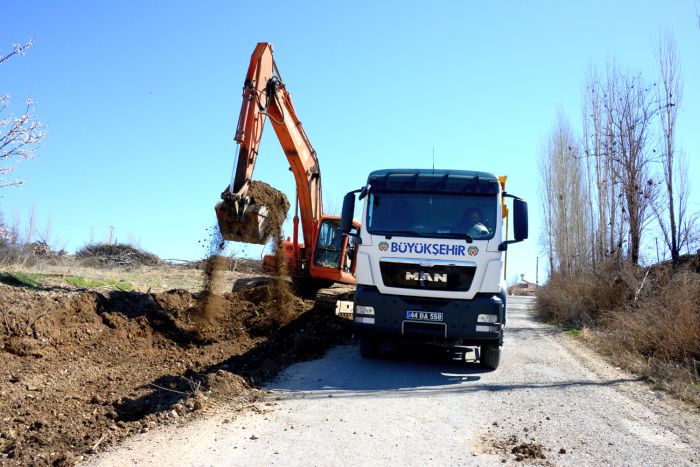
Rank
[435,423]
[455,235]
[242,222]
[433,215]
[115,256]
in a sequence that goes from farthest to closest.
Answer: [115,256], [242,222], [433,215], [455,235], [435,423]

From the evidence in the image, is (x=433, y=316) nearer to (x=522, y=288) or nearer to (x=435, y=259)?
(x=435, y=259)

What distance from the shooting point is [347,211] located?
10.1 m

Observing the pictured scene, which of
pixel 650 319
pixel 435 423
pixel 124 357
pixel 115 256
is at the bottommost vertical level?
pixel 435 423

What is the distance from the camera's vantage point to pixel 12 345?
9039mm

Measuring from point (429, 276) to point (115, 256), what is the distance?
2292 cm

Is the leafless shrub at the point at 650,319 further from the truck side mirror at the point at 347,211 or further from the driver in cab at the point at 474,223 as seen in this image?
the truck side mirror at the point at 347,211

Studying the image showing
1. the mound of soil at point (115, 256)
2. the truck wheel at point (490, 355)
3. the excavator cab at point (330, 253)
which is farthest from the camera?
the mound of soil at point (115, 256)

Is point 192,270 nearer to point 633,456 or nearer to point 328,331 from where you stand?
point 328,331

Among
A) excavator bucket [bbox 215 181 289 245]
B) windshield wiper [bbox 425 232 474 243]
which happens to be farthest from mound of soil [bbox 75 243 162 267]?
windshield wiper [bbox 425 232 474 243]

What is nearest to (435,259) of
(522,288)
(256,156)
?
(256,156)

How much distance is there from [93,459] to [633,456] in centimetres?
474

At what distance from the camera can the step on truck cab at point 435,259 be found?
938cm

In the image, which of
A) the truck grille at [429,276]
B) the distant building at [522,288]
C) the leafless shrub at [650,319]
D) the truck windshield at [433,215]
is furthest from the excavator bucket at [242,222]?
the distant building at [522,288]

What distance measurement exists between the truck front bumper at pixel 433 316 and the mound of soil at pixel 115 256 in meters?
21.2
